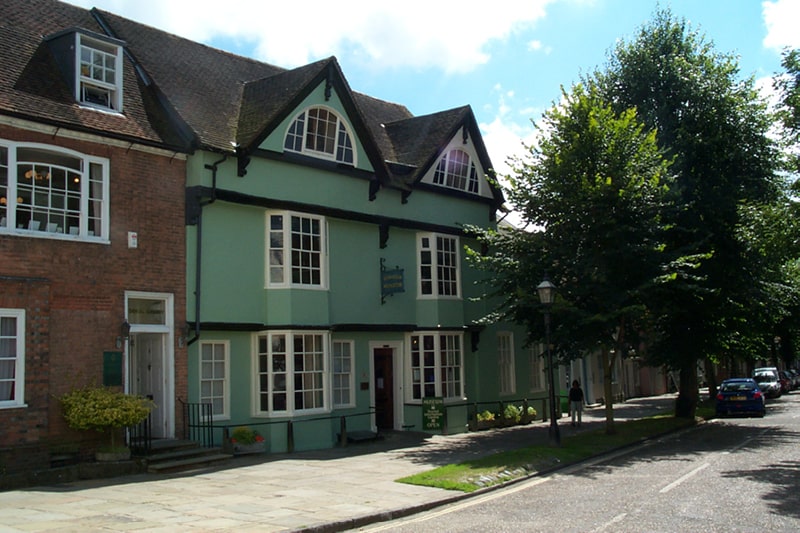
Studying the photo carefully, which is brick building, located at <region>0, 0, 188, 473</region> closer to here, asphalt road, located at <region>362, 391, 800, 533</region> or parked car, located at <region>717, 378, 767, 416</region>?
asphalt road, located at <region>362, 391, 800, 533</region>

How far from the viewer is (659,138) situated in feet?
84.0

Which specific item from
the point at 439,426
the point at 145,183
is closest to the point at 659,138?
the point at 439,426

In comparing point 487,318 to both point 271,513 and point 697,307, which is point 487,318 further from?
point 271,513

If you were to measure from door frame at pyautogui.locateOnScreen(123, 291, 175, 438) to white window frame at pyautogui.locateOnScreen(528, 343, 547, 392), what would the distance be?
595 inches

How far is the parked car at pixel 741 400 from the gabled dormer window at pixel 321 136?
60.2 ft

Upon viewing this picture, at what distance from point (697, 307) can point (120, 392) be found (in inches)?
682

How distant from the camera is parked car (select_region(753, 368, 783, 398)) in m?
43.8

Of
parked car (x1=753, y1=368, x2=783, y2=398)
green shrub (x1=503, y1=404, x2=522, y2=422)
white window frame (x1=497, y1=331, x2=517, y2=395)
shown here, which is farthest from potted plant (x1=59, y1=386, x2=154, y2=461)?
parked car (x1=753, y1=368, x2=783, y2=398)

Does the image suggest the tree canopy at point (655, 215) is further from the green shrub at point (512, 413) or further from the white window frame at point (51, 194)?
the white window frame at point (51, 194)

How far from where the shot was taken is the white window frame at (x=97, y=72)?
16547mm

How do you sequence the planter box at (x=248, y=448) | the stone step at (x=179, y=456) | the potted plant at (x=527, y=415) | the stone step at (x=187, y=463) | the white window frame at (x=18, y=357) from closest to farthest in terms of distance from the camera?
the white window frame at (x=18, y=357)
the stone step at (x=187, y=463)
the stone step at (x=179, y=456)
the planter box at (x=248, y=448)
the potted plant at (x=527, y=415)

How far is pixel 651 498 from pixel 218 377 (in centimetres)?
1059

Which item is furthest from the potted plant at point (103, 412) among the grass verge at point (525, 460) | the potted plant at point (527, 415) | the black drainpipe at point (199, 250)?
the potted plant at point (527, 415)

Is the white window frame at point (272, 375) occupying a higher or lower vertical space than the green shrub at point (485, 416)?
higher
